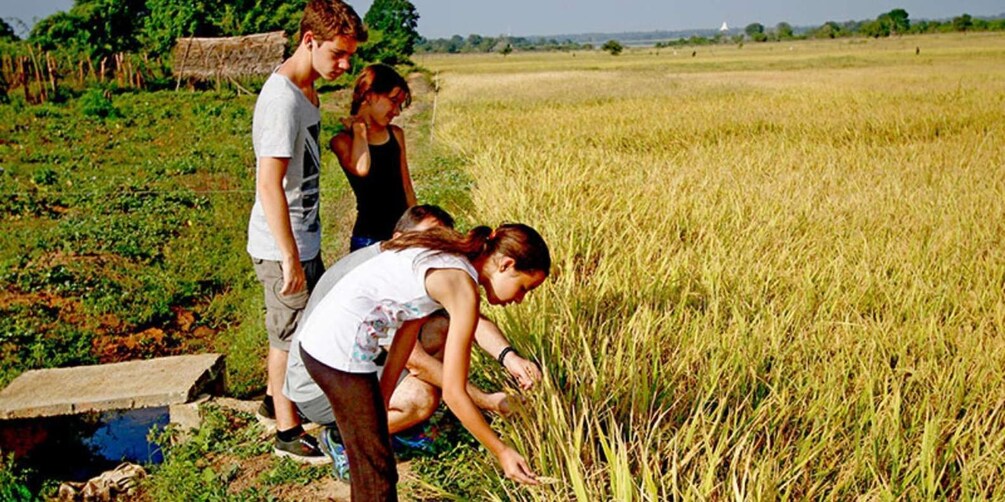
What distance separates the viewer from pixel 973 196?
5.46 m

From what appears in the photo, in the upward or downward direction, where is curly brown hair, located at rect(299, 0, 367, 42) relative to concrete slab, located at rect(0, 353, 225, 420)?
upward

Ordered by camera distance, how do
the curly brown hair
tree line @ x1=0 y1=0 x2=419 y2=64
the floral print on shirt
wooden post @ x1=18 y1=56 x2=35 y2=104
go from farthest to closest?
tree line @ x1=0 y1=0 x2=419 y2=64, wooden post @ x1=18 y1=56 x2=35 y2=104, the curly brown hair, the floral print on shirt

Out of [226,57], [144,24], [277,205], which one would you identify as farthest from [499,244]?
[144,24]

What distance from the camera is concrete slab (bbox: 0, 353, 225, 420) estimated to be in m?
3.04

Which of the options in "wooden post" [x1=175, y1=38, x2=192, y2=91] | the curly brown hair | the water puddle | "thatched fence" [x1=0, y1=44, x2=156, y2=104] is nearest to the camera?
the curly brown hair

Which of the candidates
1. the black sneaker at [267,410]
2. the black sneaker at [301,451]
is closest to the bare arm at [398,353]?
the black sneaker at [301,451]

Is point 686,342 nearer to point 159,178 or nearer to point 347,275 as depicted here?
point 347,275

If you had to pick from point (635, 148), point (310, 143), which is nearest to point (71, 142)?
point (635, 148)

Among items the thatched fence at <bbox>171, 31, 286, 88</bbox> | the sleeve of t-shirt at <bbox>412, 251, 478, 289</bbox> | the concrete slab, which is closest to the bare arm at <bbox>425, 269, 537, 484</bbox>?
the sleeve of t-shirt at <bbox>412, 251, 478, 289</bbox>

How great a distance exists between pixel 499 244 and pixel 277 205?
31.6 inches

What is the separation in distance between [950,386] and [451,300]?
171cm

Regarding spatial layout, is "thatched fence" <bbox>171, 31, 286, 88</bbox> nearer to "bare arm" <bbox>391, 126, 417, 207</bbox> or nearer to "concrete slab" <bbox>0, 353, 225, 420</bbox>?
"concrete slab" <bbox>0, 353, 225, 420</bbox>

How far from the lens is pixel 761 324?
9.83ft

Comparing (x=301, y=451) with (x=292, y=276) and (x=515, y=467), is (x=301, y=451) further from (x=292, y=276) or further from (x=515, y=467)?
(x=515, y=467)
